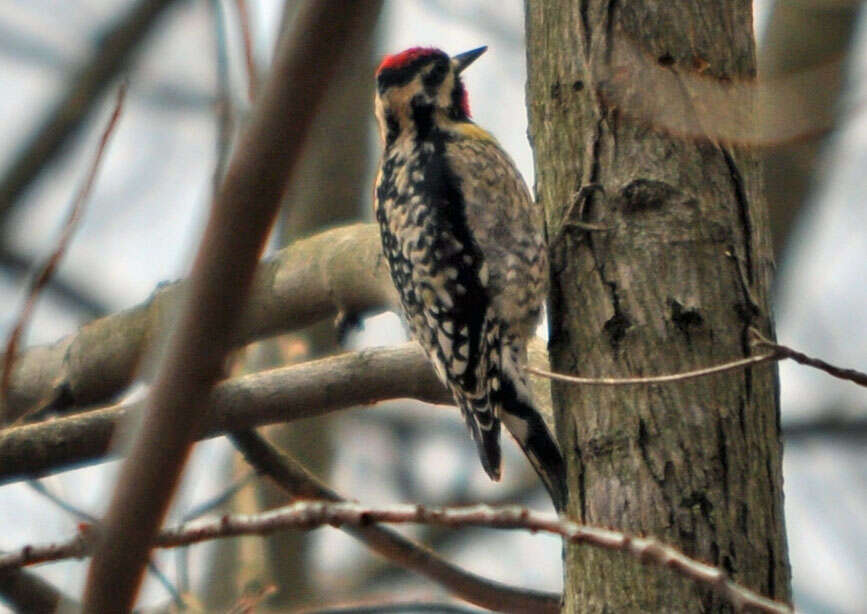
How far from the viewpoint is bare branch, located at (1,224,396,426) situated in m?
3.84

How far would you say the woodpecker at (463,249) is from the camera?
3.46 m

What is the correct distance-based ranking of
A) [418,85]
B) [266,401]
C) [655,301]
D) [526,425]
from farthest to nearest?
[418,85]
[526,425]
[266,401]
[655,301]

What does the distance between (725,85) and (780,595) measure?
1.25 m

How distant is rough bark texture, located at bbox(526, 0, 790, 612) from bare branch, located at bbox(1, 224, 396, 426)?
89 cm

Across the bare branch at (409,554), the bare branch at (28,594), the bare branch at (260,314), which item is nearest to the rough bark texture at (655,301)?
the bare branch at (409,554)

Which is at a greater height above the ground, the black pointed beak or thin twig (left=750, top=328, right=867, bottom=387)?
the black pointed beak

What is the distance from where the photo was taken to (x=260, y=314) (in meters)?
3.90

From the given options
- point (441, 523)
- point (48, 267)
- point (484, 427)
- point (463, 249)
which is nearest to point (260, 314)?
point (463, 249)

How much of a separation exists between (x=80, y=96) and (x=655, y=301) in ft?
8.86

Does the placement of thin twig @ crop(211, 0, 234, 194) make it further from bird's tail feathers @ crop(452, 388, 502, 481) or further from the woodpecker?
bird's tail feathers @ crop(452, 388, 502, 481)

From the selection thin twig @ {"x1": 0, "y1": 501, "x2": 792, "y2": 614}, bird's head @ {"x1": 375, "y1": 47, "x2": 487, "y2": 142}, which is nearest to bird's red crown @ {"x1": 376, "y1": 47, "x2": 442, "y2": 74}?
bird's head @ {"x1": 375, "y1": 47, "x2": 487, "y2": 142}

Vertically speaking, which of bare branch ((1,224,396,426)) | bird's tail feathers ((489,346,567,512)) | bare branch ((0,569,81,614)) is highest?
bare branch ((1,224,396,426))

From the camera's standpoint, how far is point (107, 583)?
3.17ft

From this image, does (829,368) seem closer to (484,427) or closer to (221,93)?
(221,93)
